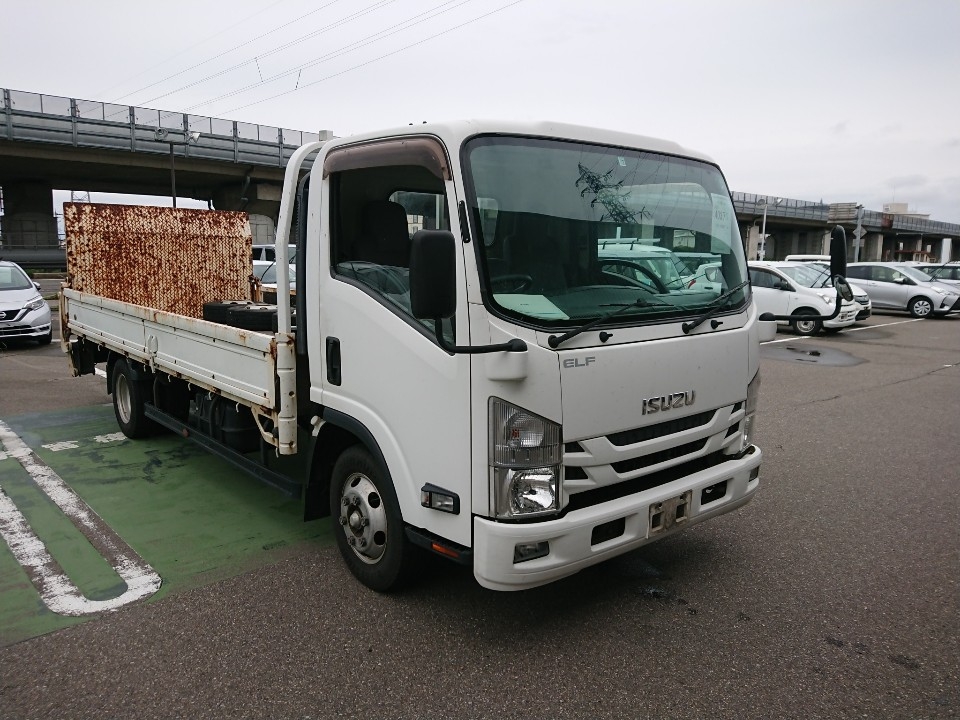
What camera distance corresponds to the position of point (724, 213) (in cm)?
399

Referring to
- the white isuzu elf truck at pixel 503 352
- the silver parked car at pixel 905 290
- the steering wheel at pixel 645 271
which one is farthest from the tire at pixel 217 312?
the silver parked car at pixel 905 290

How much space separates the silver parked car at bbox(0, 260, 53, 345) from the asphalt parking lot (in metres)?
8.26

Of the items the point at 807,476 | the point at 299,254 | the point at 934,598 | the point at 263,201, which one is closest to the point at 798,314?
the point at 807,476

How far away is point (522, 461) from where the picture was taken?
2957 millimetres

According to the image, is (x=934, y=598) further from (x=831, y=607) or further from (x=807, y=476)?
(x=807, y=476)

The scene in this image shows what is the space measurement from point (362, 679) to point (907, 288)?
2388 cm

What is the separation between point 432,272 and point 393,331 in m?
0.69

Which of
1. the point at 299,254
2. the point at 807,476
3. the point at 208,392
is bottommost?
the point at 807,476

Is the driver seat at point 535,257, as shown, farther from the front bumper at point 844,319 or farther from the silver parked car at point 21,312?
the front bumper at point 844,319

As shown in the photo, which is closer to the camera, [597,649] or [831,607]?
[597,649]

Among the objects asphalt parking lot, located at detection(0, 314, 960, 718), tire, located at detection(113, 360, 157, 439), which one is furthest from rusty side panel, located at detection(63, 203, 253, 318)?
asphalt parking lot, located at detection(0, 314, 960, 718)

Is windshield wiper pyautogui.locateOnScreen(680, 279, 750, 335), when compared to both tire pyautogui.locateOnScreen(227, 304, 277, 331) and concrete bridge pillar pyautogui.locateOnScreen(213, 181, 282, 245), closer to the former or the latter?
tire pyautogui.locateOnScreen(227, 304, 277, 331)

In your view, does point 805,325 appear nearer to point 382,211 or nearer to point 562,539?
point 382,211

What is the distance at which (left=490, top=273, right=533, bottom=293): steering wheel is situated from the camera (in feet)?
9.73
